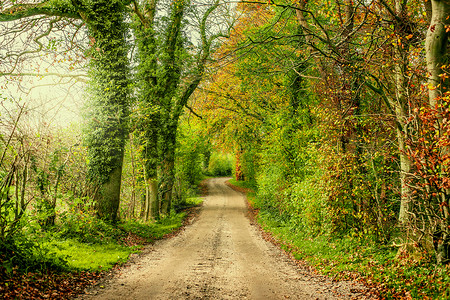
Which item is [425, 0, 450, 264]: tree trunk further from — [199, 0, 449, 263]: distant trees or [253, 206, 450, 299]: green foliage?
[253, 206, 450, 299]: green foliage

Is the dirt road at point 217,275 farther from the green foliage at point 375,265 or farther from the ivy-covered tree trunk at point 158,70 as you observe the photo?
the ivy-covered tree trunk at point 158,70

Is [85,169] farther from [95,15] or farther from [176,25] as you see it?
[176,25]

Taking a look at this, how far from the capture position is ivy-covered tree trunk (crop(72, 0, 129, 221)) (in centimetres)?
964

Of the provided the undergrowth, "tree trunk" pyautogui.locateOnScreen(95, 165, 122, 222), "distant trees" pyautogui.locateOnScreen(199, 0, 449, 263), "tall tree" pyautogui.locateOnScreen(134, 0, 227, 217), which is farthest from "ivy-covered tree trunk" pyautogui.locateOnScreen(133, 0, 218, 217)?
the undergrowth

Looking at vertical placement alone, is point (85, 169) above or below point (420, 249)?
above

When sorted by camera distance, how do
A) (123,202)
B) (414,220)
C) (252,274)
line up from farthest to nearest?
(123,202)
(252,274)
(414,220)

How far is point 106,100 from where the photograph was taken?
1005cm

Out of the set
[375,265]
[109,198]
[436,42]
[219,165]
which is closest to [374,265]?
[375,265]

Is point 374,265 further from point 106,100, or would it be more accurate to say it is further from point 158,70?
point 158,70

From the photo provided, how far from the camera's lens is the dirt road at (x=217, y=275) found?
5.61 meters

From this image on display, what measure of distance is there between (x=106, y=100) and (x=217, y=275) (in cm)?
715

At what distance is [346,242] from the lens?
822 centimetres

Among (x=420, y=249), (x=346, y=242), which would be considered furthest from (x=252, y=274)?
Answer: (x=420, y=249)

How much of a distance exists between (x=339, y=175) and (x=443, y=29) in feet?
Result: 15.0
